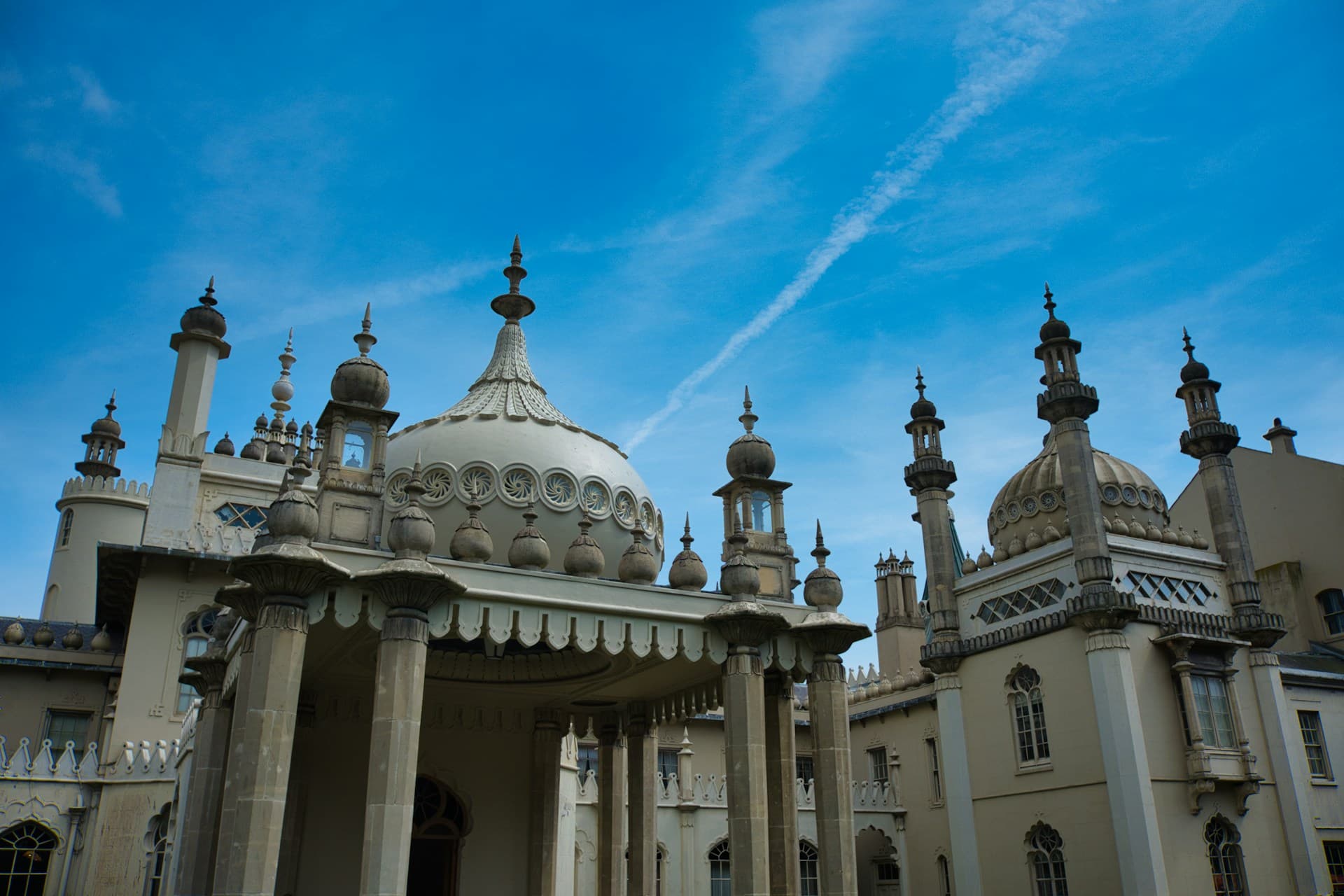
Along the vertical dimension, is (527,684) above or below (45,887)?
above

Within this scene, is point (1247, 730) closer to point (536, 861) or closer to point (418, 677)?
point (536, 861)

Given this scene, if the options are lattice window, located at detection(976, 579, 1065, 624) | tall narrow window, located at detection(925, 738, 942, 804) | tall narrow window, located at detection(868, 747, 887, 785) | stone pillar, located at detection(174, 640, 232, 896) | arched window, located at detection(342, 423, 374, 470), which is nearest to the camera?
arched window, located at detection(342, 423, 374, 470)

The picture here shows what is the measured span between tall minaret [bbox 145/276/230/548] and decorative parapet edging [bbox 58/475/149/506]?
10011 millimetres

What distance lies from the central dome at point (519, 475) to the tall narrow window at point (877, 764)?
69.3 ft

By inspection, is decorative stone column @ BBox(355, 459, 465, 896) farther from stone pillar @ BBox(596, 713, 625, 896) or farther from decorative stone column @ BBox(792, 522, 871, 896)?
stone pillar @ BBox(596, 713, 625, 896)

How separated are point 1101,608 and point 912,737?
11.0 m

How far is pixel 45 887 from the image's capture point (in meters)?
24.7

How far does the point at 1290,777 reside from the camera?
2859 centimetres

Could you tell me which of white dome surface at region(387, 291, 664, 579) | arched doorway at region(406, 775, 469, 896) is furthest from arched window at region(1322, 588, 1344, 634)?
arched doorway at region(406, 775, 469, 896)

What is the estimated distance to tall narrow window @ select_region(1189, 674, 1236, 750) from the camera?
28.0 metres

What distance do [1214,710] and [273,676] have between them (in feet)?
83.8

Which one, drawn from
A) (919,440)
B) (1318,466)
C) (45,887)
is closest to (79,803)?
(45,887)

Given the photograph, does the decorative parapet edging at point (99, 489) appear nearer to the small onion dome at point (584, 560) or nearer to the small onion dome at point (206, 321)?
the small onion dome at point (206, 321)

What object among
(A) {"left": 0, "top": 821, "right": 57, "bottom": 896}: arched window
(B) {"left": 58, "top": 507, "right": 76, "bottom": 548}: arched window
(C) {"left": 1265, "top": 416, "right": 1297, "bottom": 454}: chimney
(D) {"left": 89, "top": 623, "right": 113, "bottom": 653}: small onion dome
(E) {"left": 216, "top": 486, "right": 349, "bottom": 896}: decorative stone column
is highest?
(C) {"left": 1265, "top": 416, "right": 1297, "bottom": 454}: chimney
